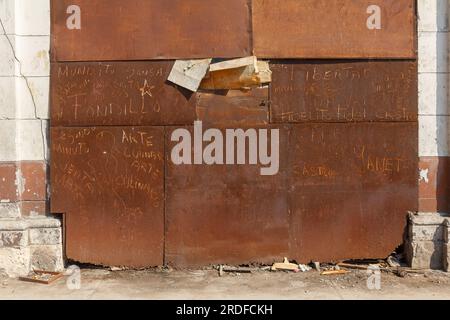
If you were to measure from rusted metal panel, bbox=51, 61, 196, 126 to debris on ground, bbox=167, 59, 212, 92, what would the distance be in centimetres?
8

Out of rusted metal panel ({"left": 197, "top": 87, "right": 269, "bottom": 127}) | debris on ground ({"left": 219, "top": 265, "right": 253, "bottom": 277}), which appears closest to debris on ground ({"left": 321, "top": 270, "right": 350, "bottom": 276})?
debris on ground ({"left": 219, "top": 265, "right": 253, "bottom": 277})

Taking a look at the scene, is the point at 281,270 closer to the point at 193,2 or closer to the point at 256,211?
the point at 256,211

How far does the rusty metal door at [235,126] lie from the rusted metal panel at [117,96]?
0.04ft

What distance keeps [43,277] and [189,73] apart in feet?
9.71

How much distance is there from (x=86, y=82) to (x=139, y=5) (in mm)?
1124

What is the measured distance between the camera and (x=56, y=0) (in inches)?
248

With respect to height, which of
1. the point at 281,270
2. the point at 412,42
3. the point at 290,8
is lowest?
the point at 281,270

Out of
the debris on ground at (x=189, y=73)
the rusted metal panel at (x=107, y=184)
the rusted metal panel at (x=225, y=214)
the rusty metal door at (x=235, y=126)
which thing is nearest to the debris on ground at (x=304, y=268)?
the rusty metal door at (x=235, y=126)

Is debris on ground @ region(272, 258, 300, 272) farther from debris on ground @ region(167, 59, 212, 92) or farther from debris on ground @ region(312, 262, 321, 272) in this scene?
debris on ground @ region(167, 59, 212, 92)

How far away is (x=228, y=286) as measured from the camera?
5867 mm

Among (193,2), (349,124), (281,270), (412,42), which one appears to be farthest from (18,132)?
(412,42)

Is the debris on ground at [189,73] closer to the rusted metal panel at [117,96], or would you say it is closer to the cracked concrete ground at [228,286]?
the rusted metal panel at [117,96]

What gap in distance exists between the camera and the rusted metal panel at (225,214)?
6.36 metres

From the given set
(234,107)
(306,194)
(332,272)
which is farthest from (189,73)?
(332,272)
